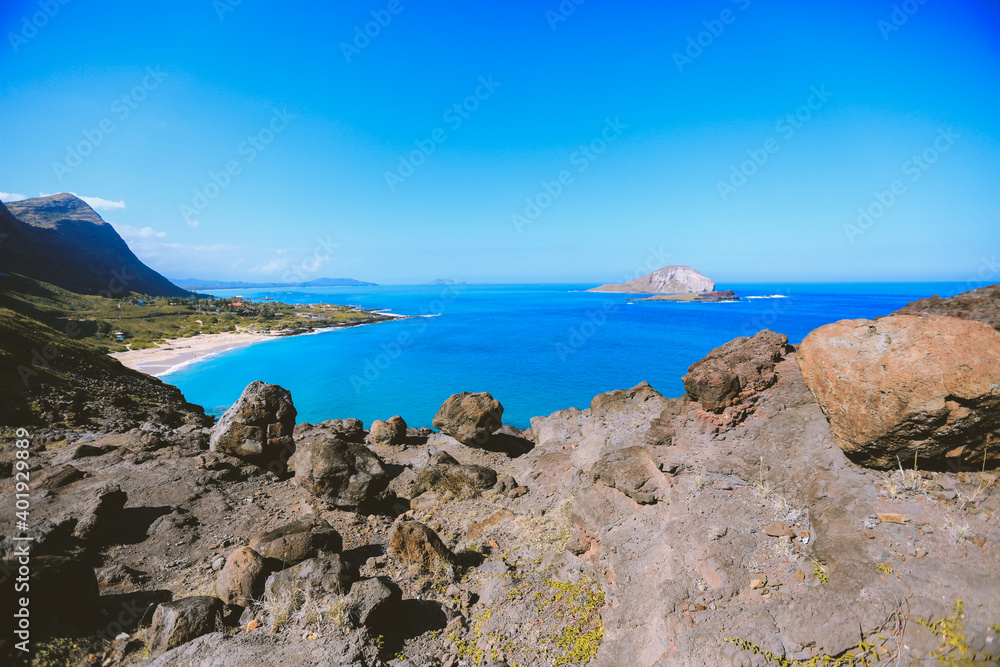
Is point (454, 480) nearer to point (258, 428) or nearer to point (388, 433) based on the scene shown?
point (388, 433)

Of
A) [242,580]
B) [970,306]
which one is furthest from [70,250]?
[970,306]

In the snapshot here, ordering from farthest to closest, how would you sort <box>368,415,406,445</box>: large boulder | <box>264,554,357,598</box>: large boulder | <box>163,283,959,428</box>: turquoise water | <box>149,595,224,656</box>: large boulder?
1. <box>163,283,959,428</box>: turquoise water
2. <box>368,415,406,445</box>: large boulder
3. <box>264,554,357,598</box>: large boulder
4. <box>149,595,224,656</box>: large boulder

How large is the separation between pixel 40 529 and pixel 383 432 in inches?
357

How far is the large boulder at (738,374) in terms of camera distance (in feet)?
30.2

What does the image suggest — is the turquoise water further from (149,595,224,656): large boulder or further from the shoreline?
(149,595,224,656): large boulder

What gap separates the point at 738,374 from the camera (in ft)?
30.7

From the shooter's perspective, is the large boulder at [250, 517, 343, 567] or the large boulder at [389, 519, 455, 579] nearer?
the large boulder at [250, 517, 343, 567]

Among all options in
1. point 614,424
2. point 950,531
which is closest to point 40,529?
point 614,424

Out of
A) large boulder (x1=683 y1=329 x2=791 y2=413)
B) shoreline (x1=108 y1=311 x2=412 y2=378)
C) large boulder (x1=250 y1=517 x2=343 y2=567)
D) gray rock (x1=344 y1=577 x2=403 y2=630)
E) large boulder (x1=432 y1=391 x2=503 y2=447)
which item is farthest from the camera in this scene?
shoreline (x1=108 y1=311 x2=412 y2=378)

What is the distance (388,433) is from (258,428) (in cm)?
459

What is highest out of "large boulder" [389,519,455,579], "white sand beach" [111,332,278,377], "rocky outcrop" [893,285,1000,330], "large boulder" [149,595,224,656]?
"rocky outcrop" [893,285,1000,330]

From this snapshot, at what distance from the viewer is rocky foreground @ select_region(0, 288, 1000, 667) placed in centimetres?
504

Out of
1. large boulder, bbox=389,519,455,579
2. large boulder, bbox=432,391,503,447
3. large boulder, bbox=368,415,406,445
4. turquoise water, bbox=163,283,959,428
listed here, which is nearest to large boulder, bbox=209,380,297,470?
large boulder, bbox=368,415,406,445

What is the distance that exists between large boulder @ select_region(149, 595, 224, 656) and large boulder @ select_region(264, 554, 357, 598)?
77cm
